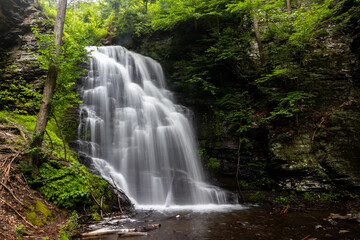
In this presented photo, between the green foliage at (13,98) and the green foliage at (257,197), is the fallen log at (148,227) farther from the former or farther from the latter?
the green foliage at (13,98)

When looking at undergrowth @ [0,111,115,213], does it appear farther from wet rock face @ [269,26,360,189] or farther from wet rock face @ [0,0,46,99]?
wet rock face @ [269,26,360,189]

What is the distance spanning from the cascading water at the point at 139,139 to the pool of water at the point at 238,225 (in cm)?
167

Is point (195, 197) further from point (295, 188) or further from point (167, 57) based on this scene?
point (167, 57)

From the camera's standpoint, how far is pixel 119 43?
1661 cm

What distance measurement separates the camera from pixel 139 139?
9.33m

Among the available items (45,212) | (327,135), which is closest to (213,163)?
(327,135)

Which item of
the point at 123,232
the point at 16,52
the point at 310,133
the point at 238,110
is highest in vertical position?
the point at 16,52

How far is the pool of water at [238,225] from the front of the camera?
14.3ft

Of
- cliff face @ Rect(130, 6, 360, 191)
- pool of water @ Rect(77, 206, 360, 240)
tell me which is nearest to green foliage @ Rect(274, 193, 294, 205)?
cliff face @ Rect(130, 6, 360, 191)

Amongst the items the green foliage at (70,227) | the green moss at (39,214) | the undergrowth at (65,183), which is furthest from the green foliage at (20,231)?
the undergrowth at (65,183)

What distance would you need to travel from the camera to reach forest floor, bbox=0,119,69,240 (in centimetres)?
320

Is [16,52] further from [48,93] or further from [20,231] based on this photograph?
[20,231]

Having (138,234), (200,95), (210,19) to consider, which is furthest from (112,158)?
(210,19)

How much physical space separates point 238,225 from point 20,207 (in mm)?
4843
